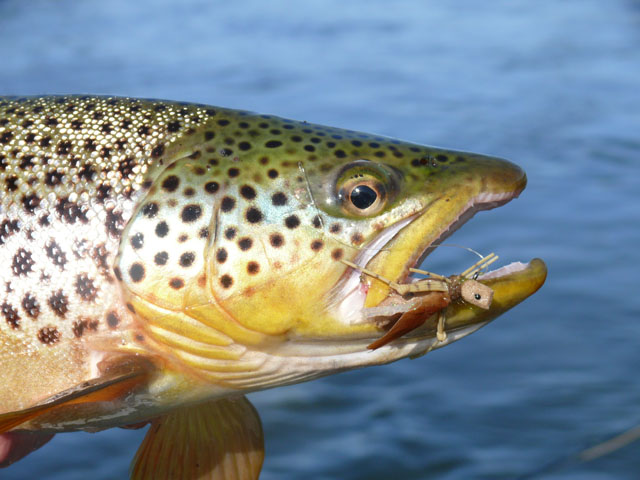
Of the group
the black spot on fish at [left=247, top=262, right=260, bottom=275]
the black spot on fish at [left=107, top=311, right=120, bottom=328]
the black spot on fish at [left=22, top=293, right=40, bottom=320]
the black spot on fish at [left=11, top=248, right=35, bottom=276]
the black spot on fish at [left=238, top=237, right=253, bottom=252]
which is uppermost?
the black spot on fish at [left=238, top=237, right=253, bottom=252]

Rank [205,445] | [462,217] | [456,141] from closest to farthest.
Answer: [462,217] → [205,445] → [456,141]

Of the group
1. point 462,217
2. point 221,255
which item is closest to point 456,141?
point 462,217

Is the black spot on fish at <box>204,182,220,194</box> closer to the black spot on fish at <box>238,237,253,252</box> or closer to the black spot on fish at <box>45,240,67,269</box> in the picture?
the black spot on fish at <box>238,237,253,252</box>

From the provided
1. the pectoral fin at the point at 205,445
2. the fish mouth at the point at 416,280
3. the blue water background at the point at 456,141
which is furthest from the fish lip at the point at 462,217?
the blue water background at the point at 456,141

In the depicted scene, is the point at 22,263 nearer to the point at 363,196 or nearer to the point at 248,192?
the point at 248,192

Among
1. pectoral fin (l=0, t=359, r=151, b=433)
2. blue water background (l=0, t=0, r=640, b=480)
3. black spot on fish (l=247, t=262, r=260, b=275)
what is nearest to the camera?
pectoral fin (l=0, t=359, r=151, b=433)

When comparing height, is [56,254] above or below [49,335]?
above

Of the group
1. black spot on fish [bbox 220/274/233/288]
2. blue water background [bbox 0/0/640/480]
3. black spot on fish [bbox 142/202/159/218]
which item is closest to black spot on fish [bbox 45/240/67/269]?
black spot on fish [bbox 142/202/159/218]
